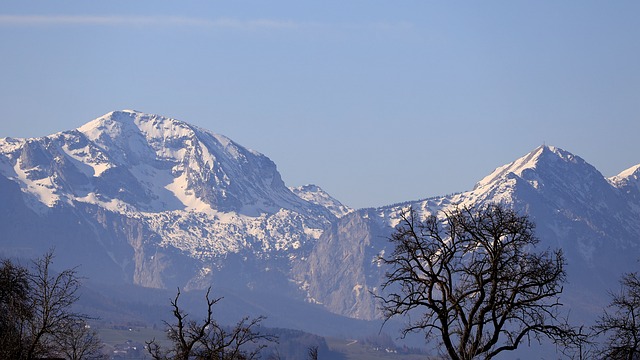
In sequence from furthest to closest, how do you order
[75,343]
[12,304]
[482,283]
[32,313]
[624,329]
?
[75,343]
[32,313]
[12,304]
[624,329]
[482,283]

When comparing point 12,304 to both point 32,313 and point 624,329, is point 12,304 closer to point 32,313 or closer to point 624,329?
point 32,313

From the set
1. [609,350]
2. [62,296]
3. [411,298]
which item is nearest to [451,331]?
[411,298]

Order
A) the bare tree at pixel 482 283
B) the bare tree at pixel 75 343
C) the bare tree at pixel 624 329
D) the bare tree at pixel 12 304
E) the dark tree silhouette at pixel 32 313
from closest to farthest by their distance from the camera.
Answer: the bare tree at pixel 482 283 → the bare tree at pixel 624 329 → the dark tree silhouette at pixel 32 313 → the bare tree at pixel 12 304 → the bare tree at pixel 75 343

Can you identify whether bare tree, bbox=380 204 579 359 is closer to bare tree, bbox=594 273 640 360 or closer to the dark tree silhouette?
bare tree, bbox=594 273 640 360

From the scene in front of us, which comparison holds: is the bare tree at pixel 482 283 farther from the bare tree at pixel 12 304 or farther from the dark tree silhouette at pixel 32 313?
the bare tree at pixel 12 304

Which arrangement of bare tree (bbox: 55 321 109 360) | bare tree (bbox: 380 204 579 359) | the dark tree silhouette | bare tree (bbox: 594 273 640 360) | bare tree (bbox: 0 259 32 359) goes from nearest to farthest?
bare tree (bbox: 380 204 579 359) → bare tree (bbox: 594 273 640 360) → the dark tree silhouette → bare tree (bbox: 0 259 32 359) → bare tree (bbox: 55 321 109 360)

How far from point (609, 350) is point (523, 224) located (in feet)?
25.5

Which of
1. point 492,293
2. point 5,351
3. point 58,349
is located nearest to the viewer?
point 492,293

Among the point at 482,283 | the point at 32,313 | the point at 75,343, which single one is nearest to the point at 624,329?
the point at 482,283

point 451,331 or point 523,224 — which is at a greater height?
point 523,224

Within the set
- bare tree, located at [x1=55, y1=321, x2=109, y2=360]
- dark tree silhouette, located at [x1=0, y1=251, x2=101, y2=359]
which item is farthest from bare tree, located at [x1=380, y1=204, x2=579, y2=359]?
bare tree, located at [x1=55, y1=321, x2=109, y2=360]

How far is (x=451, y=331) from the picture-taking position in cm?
4225

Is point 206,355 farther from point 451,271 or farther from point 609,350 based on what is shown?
point 609,350

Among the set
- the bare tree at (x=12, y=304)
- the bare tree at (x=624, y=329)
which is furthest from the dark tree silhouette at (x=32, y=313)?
the bare tree at (x=624, y=329)
